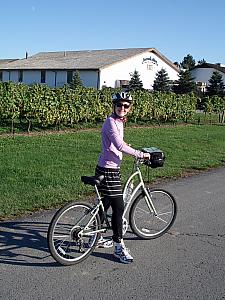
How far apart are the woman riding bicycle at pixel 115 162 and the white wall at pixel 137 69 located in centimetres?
4709

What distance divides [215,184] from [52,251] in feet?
18.3

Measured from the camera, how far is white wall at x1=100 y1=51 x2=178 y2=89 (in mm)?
52250

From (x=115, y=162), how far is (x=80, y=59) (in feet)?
175

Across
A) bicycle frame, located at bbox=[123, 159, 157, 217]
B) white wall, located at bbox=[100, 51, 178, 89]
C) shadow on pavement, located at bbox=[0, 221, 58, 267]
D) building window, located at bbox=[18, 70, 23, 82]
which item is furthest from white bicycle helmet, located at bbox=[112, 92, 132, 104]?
building window, located at bbox=[18, 70, 23, 82]

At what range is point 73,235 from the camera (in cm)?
471

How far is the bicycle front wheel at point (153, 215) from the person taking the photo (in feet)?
17.7

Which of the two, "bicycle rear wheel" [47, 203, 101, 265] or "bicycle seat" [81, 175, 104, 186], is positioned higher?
"bicycle seat" [81, 175, 104, 186]

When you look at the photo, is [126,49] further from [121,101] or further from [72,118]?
[121,101]

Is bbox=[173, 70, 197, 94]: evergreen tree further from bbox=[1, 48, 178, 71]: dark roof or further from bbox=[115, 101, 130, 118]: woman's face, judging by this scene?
bbox=[115, 101, 130, 118]: woman's face

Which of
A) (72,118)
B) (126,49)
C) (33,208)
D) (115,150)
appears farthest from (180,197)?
(126,49)

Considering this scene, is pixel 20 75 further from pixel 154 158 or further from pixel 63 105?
pixel 154 158

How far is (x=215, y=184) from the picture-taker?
925 cm

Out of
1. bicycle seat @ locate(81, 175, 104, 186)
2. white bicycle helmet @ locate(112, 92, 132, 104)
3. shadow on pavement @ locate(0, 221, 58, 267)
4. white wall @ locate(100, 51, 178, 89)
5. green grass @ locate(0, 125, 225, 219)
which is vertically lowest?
shadow on pavement @ locate(0, 221, 58, 267)

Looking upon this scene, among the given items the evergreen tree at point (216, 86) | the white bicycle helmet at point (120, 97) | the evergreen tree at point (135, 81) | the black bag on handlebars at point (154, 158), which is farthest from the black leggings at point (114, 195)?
the evergreen tree at point (216, 86)
